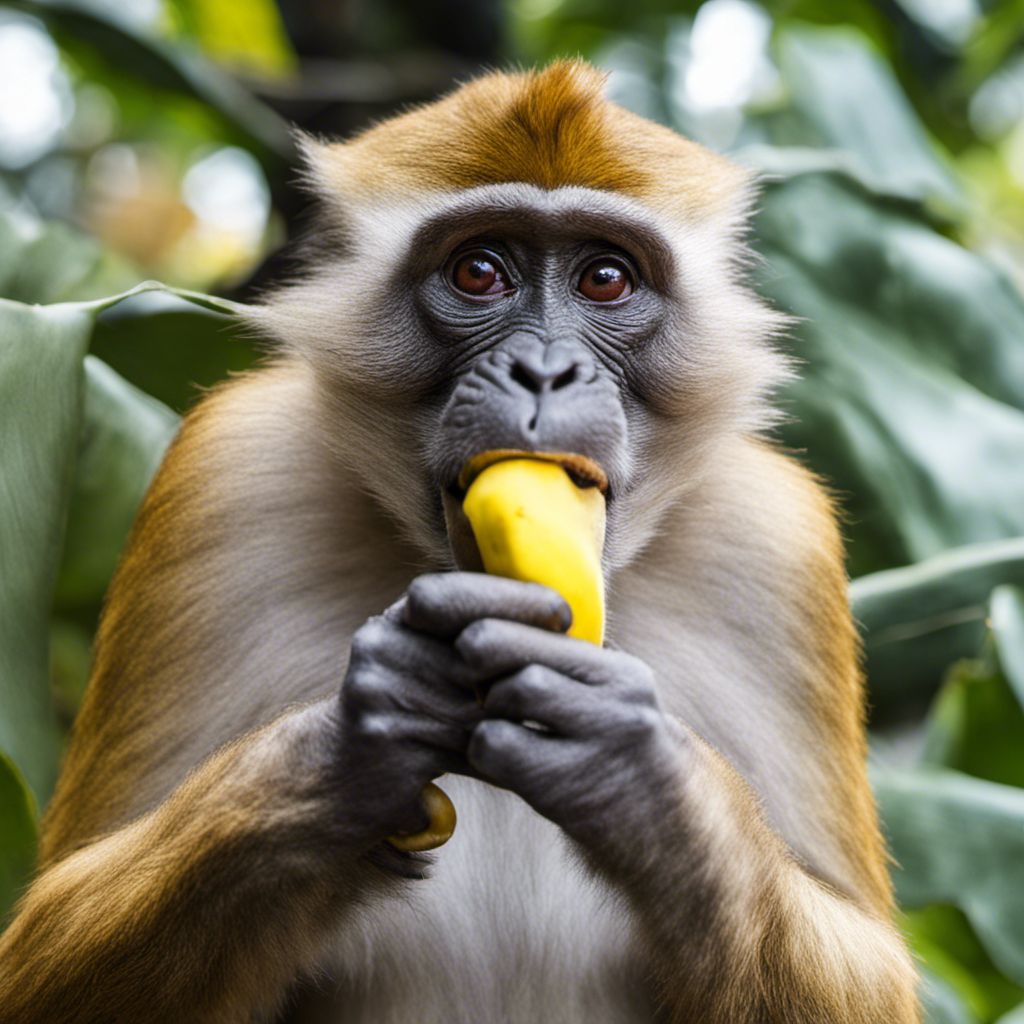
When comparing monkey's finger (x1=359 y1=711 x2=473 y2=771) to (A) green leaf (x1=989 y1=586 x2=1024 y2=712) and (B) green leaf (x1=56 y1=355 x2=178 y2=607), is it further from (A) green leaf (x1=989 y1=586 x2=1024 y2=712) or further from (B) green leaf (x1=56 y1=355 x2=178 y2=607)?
(A) green leaf (x1=989 y1=586 x2=1024 y2=712)

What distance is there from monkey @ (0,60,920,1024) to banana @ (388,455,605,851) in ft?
0.21

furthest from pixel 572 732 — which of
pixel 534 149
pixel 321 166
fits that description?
pixel 321 166

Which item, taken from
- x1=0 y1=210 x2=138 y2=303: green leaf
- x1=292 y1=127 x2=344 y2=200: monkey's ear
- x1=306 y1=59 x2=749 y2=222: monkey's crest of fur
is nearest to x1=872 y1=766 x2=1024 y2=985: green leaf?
x1=306 y1=59 x2=749 y2=222: monkey's crest of fur

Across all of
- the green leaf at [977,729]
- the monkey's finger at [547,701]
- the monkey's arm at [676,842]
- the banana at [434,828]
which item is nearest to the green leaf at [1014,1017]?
the green leaf at [977,729]

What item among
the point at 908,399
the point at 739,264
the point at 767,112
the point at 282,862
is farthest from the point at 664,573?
the point at 767,112

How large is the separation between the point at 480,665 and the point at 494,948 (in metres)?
1.10

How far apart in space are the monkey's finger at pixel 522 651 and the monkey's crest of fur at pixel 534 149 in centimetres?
116

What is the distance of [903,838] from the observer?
13.8 ft

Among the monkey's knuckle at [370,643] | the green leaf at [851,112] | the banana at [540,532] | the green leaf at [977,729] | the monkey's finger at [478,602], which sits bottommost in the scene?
the green leaf at [977,729]

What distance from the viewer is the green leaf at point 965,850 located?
4.01m

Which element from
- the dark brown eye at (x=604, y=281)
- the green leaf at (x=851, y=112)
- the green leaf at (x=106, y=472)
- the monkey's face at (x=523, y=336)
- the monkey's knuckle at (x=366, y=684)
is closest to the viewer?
the monkey's knuckle at (x=366, y=684)

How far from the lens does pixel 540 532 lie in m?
2.44

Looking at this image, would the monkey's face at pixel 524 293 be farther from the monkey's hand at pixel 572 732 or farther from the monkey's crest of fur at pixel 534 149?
the monkey's hand at pixel 572 732

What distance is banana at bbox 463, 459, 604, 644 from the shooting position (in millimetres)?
2430
